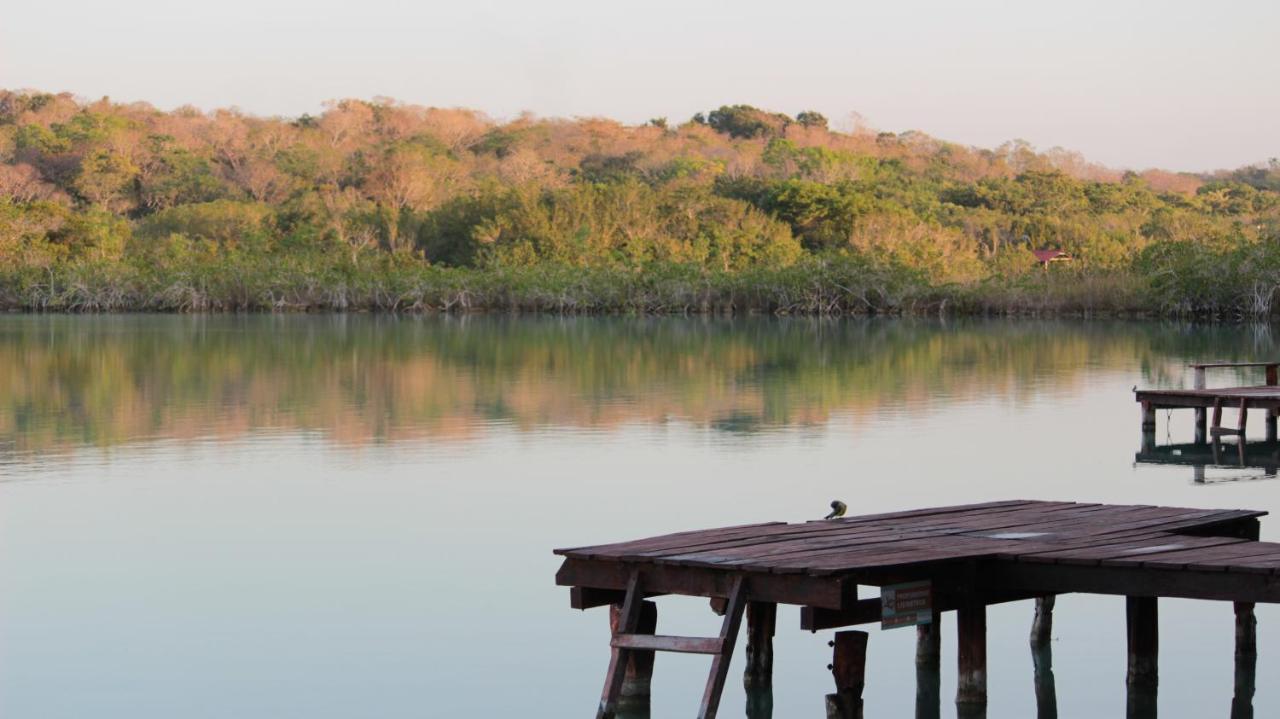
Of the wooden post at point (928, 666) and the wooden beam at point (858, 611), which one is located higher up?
the wooden beam at point (858, 611)

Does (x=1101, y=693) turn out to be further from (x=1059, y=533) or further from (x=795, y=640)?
(x=795, y=640)


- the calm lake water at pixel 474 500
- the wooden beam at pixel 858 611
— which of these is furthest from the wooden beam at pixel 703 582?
the calm lake water at pixel 474 500

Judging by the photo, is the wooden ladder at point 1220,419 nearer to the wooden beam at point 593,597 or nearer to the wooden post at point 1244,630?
the wooden post at point 1244,630

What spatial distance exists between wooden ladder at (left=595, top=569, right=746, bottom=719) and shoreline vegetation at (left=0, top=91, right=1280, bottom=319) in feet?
112

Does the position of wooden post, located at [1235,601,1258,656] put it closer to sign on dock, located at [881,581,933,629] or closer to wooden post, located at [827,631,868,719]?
sign on dock, located at [881,581,933,629]

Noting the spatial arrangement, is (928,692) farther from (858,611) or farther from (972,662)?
(858,611)

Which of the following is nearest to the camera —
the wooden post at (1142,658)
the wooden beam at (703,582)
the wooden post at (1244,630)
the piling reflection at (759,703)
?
the wooden beam at (703,582)

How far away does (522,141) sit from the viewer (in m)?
99.2

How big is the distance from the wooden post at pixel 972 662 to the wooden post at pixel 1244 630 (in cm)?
146

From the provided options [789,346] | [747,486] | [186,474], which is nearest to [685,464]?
[747,486]

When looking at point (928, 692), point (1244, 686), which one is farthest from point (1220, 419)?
point (928, 692)

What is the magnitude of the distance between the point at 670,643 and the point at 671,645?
13mm

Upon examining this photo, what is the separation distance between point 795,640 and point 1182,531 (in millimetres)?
1768

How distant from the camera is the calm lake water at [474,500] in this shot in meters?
7.52
